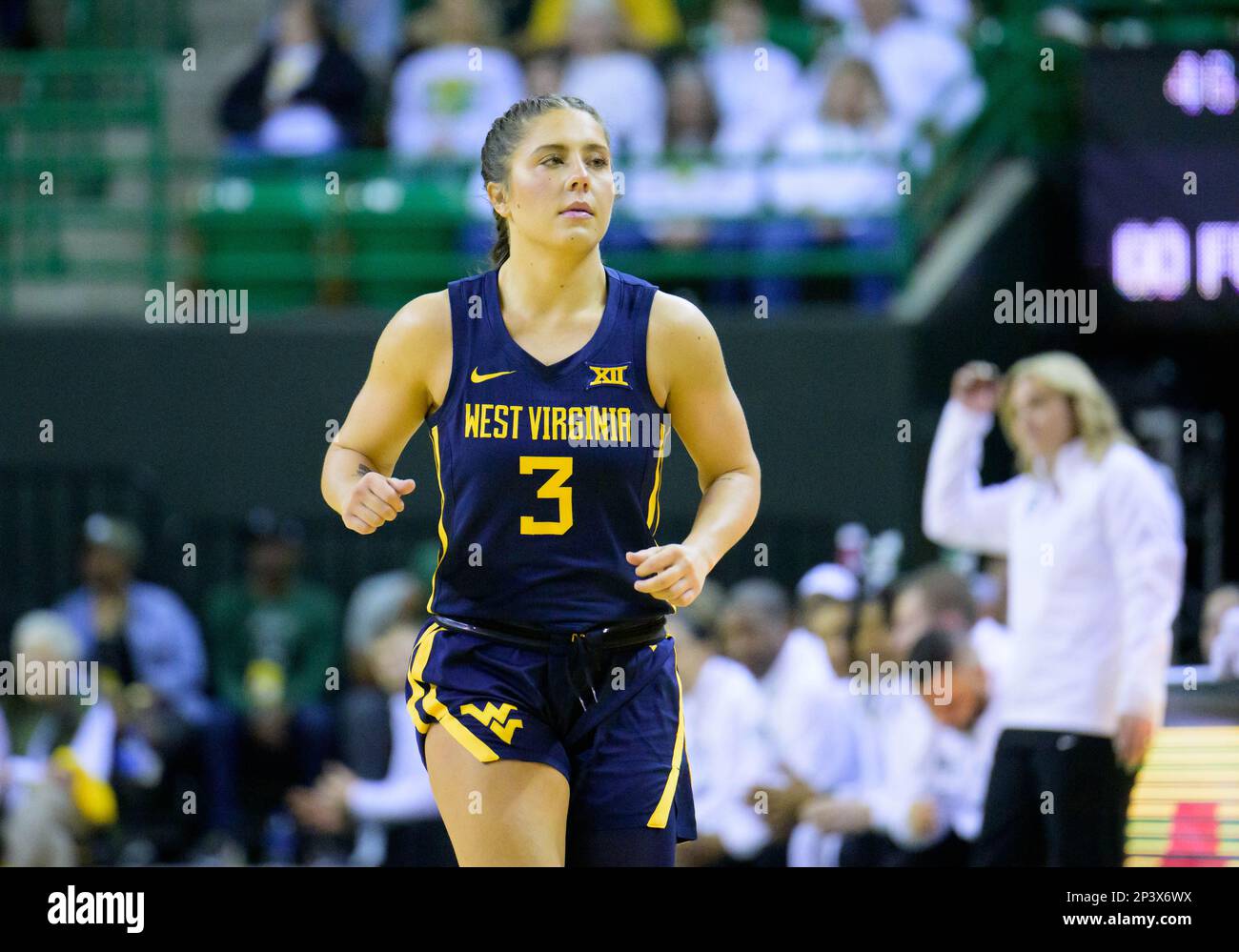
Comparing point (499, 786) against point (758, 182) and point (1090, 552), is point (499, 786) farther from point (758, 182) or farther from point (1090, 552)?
point (758, 182)

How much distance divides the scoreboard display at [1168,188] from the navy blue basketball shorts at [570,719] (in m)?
5.29

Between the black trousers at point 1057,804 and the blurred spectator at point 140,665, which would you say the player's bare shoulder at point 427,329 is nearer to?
the black trousers at point 1057,804

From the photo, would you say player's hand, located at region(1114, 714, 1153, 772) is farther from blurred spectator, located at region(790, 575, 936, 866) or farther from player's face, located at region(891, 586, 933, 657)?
player's face, located at region(891, 586, 933, 657)

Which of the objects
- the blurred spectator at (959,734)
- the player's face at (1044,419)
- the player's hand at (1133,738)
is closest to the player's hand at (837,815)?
the blurred spectator at (959,734)

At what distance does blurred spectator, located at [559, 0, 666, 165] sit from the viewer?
371 inches

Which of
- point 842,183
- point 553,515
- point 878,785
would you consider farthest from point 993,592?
point 553,515

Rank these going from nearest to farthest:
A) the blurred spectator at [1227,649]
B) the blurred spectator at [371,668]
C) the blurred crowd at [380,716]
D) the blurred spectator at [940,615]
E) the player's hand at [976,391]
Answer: the player's hand at [976,391], the blurred spectator at [1227,649], the blurred crowd at [380,716], the blurred spectator at [940,615], the blurred spectator at [371,668]

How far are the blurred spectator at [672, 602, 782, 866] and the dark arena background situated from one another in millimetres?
20

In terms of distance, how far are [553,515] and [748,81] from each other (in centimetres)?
644

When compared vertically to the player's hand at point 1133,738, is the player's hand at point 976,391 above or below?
above

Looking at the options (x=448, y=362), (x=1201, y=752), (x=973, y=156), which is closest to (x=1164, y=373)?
(x=973, y=156)

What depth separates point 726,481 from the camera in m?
3.64

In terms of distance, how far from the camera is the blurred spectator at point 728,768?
22.9 ft
